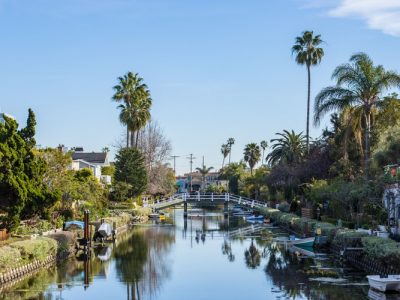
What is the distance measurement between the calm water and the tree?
96.9 ft

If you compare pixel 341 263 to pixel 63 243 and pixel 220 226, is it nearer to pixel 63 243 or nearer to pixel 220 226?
pixel 63 243

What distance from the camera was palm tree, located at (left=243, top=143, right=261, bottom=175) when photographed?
151m

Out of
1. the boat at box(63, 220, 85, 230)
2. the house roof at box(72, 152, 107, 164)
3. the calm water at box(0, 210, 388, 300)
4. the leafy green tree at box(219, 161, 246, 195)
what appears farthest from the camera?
the leafy green tree at box(219, 161, 246, 195)

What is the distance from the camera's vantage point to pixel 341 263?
3959 centimetres

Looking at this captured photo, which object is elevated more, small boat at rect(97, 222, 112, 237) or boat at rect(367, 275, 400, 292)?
small boat at rect(97, 222, 112, 237)

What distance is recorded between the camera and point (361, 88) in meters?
48.4

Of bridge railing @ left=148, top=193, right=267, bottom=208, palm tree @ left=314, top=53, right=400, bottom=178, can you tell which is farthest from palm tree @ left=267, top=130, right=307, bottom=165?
palm tree @ left=314, top=53, right=400, bottom=178

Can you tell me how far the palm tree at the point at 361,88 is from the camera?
157 ft

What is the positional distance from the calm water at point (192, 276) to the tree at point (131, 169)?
29.5m

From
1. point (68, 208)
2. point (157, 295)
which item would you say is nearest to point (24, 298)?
point (157, 295)

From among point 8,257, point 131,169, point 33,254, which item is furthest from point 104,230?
point 131,169

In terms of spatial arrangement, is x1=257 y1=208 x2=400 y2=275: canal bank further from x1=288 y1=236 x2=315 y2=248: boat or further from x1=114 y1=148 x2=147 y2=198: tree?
x1=114 y1=148 x2=147 y2=198: tree

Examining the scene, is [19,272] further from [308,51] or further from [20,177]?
[308,51]

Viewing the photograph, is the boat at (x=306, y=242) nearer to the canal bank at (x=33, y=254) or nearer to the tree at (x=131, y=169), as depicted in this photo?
the canal bank at (x=33, y=254)
